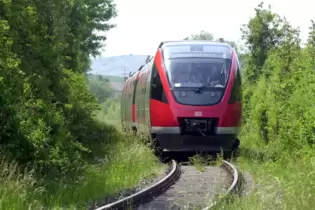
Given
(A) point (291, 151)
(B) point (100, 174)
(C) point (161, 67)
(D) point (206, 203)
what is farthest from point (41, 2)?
(D) point (206, 203)

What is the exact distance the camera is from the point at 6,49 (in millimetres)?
14164

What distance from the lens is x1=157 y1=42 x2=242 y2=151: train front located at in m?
19.8

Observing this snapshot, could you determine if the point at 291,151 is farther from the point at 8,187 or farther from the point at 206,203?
the point at 8,187

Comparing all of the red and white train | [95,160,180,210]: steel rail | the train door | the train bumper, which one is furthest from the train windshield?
[95,160,180,210]: steel rail

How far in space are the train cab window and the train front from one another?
26 cm

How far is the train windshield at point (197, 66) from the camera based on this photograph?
20.1m

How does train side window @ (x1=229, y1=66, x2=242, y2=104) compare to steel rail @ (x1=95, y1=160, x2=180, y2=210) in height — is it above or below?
above

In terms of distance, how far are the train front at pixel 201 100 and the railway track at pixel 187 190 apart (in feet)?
3.41

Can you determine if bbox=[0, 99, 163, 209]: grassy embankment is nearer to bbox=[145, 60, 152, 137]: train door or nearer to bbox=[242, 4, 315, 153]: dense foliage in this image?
bbox=[145, 60, 152, 137]: train door

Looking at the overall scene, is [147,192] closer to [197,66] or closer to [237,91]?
[197,66]

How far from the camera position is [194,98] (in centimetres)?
1992

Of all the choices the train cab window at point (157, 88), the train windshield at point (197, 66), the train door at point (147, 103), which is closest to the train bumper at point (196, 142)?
the train door at point (147, 103)

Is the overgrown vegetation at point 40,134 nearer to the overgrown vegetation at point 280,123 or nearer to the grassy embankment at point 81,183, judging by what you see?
the grassy embankment at point 81,183

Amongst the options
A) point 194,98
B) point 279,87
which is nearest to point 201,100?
point 194,98
